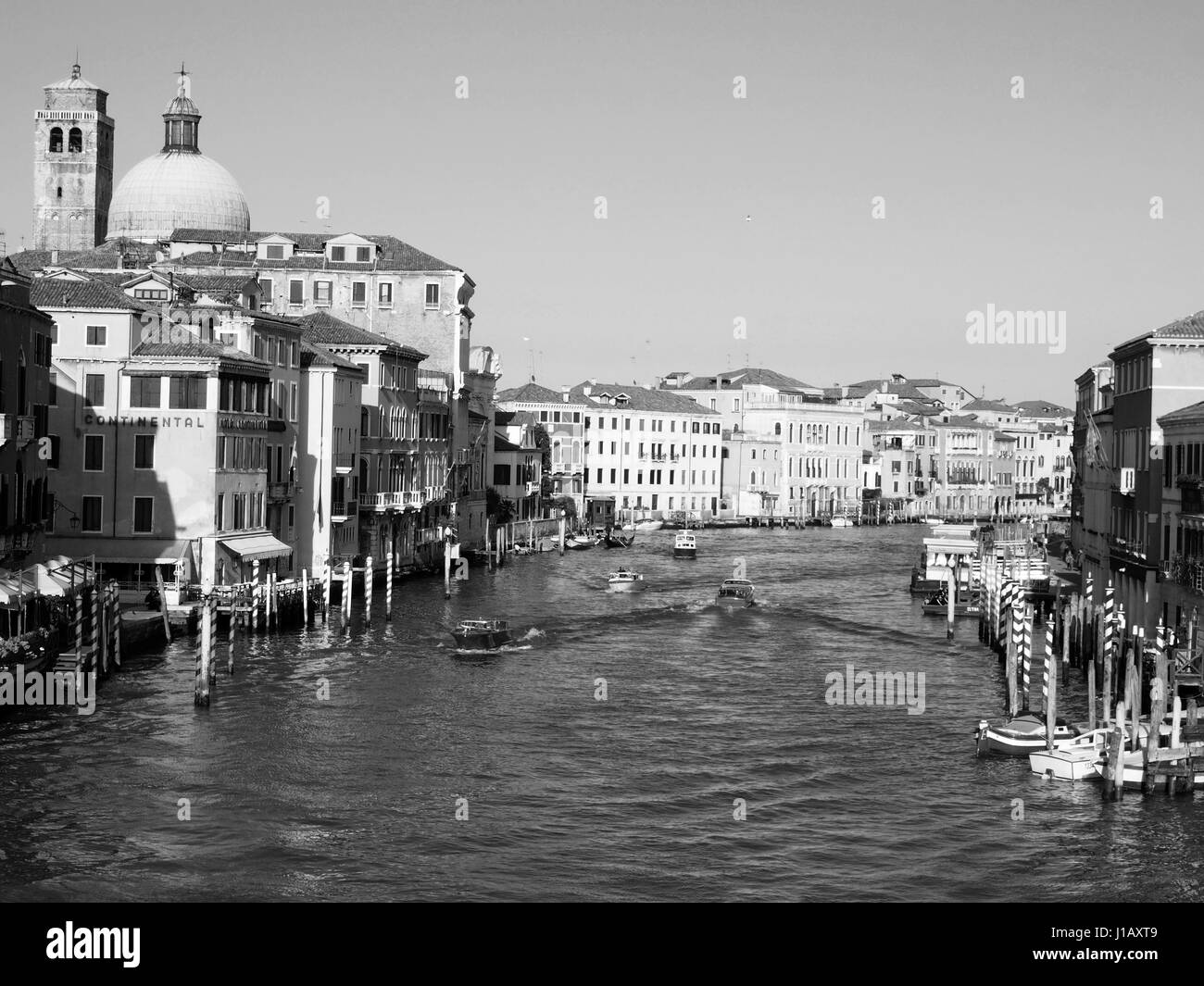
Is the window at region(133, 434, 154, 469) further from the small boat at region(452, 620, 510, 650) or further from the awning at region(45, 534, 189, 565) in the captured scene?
the small boat at region(452, 620, 510, 650)

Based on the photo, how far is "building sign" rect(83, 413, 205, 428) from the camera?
119 feet

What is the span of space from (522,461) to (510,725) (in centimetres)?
4795

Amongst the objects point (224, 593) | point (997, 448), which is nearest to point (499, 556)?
point (224, 593)

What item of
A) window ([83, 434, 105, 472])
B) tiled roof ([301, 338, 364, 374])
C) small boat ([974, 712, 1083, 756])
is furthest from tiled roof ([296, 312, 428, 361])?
small boat ([974, 712, 1083, 756])

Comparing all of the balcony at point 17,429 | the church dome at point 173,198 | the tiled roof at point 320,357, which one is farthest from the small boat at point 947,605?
the church dome at point 173,198

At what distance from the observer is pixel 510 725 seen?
2577 centimetres

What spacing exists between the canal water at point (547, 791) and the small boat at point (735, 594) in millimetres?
9720

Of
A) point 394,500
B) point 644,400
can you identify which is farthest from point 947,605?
point 644,400

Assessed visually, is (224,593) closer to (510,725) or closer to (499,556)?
(510,725)

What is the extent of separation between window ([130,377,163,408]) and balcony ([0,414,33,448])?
8743mm

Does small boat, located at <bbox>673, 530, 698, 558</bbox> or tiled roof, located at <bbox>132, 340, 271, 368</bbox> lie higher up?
tiled roof, located at <bbox>132, 340, 271, 368</bbox>

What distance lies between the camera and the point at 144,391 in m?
36.5

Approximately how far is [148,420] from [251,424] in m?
2.76

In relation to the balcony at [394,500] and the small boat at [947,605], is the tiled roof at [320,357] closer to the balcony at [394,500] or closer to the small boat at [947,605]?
the balcony at [394,500]
